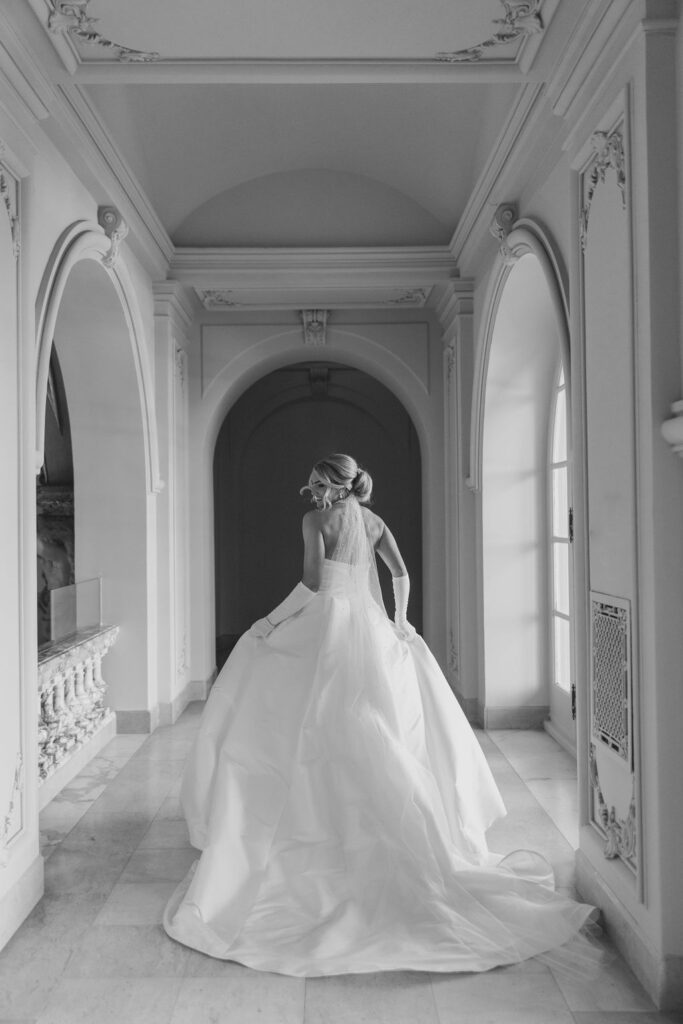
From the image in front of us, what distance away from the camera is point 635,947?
3053 mm

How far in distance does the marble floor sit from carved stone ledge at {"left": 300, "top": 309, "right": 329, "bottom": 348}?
4.77 meters

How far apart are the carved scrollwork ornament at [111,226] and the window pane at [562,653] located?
3995 mm

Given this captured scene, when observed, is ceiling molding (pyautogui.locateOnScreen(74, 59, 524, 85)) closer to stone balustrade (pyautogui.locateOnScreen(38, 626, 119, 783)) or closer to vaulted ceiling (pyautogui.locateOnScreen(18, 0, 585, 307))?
vaulted ceiling (pyautogui.locateOnScreen(18, 0, 585, 307))

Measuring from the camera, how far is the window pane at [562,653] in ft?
20.9

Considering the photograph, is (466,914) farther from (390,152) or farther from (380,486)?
(380,486)

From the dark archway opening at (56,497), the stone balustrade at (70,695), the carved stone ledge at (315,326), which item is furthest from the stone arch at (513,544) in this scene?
the dark archway opening at (56,497)

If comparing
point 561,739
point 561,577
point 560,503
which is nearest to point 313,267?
point 560,503

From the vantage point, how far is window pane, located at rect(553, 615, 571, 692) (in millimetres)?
6383

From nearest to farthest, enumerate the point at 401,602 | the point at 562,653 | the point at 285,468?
the point at 401,602
the point at 562,653
the point at 285,468

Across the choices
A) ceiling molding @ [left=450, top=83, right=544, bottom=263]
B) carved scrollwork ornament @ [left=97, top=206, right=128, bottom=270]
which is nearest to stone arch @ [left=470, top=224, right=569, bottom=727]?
ceiling molding @ [left=450, top=83, right=544, bottom=263]

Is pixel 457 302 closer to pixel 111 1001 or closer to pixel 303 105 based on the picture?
pixel 303 105

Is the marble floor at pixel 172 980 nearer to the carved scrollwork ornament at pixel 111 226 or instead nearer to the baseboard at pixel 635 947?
the baseboard at pixel 635 947

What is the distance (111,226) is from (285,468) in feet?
21.3

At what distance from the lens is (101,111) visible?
15.7 feet
